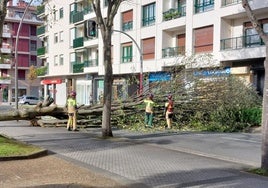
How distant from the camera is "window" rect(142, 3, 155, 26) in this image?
3862cm

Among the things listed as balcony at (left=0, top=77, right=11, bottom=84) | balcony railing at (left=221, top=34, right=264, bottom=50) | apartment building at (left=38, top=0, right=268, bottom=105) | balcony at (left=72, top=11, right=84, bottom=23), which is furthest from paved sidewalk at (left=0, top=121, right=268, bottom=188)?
balcony at (left=0, top=77, right=11, bottom=84)

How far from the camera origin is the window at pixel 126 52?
41750mm

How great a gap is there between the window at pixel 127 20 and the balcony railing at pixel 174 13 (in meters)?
5.81

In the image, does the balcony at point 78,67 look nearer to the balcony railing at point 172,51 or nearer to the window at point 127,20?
the window at point 127,20

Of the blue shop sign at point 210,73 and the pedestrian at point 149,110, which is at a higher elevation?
the blue shop sign at point 210,73

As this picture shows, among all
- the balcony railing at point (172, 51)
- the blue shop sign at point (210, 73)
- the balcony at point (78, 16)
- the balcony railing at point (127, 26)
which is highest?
the balcony at point (78, 16)

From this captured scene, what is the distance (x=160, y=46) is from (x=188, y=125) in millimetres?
16142

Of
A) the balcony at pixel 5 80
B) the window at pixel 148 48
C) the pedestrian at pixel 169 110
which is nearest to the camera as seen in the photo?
the pedestrian at pixel 169 110

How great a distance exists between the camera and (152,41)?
126ft

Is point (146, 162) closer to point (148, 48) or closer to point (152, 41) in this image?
point (152, 41)

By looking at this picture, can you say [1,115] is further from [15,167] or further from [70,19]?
[70,19]

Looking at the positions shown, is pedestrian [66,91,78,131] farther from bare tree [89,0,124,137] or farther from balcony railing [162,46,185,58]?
balcony railing [162,46,185,58]

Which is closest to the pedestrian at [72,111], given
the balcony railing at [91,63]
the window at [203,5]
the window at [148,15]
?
the window at [203,5]

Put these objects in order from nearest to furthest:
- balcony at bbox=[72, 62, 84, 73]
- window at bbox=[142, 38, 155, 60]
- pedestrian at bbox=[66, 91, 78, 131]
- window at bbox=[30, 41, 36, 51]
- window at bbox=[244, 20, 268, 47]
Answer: pedestrian at bbox=[66, 91, 78, 131]
window at bbox=[244, 20, 268, 47]
window at bbox=[142, 38, 155, 60]
balcony at bbox=[72, 62, 84, 73]
window at bbox=[30, 41, 36, 51]
